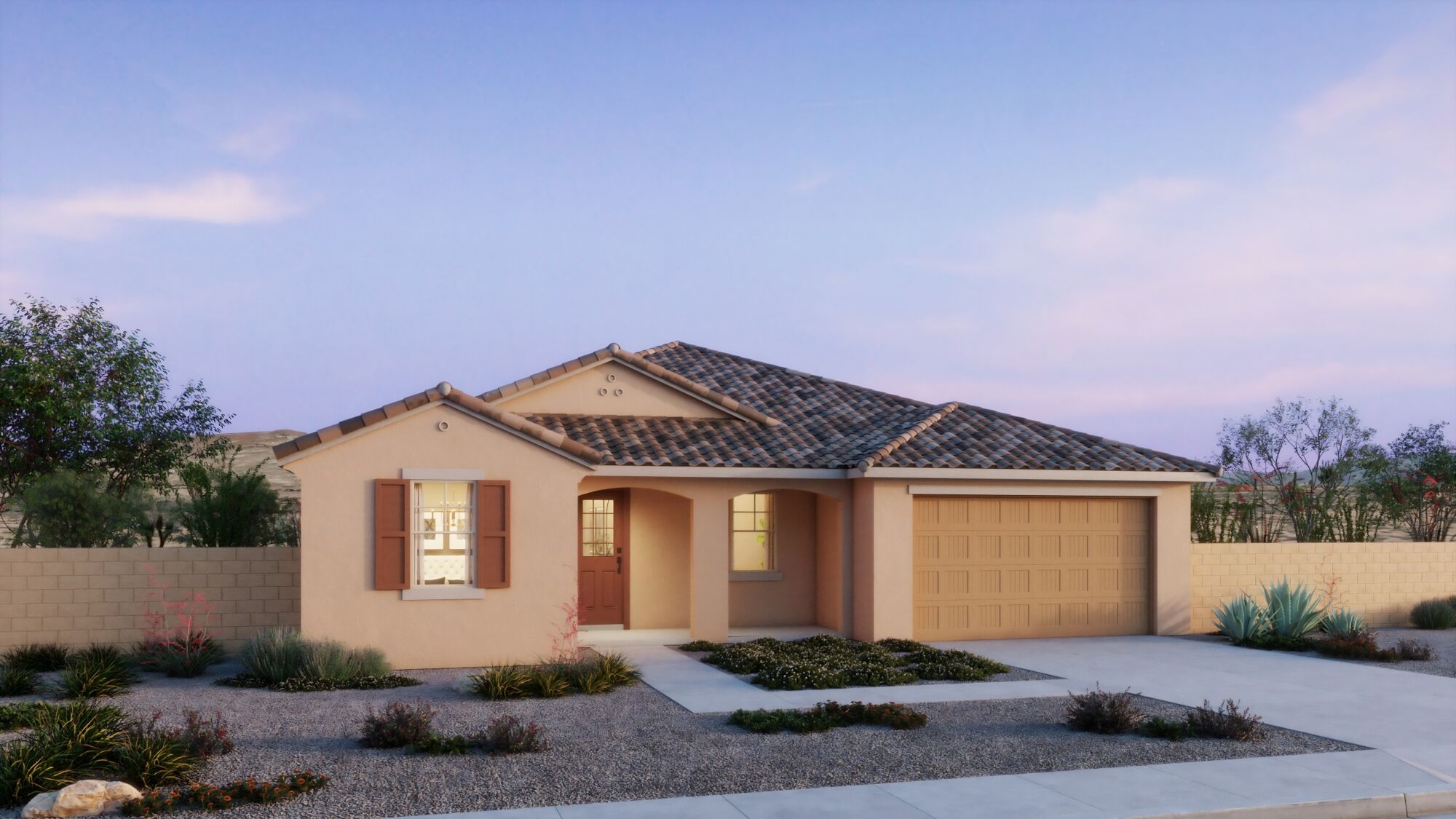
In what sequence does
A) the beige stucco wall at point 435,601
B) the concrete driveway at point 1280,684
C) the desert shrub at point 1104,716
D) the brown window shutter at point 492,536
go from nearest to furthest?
→ the desert shrub at point 1104,716 < the concrete driveway at point 1280,684 < the beige stucco wall at point 435,601 < the brown window shutter at point 492,536

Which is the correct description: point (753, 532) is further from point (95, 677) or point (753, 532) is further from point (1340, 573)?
point (1340, 573)

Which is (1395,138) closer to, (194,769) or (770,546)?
(770,546)

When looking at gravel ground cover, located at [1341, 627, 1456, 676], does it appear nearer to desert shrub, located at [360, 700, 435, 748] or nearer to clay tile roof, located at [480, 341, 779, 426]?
clay tile roof, located at [480, 341, 779, 426]

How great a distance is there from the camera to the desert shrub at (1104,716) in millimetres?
9867

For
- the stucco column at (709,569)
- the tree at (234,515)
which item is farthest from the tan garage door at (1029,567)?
the tree at (234,515)

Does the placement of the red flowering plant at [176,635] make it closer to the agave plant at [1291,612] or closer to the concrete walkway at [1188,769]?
the concrete walkway at [1188,769]

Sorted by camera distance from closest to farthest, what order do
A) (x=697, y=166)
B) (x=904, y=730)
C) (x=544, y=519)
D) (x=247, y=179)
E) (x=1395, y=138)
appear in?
(x=904, y=730) → (x=544, y=519) → (x=1395, y=138) → (x=247, y=179) → (x=697, y=166)

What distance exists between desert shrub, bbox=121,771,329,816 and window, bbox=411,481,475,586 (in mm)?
6368

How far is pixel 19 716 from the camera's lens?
989 cm

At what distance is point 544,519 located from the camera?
14516mm

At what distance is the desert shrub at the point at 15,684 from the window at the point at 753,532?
33.2 ft

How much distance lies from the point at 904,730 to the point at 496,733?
3.65m

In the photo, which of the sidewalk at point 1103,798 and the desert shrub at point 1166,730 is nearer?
the sidewalk at point 1103,798

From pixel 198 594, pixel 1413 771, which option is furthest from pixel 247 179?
pixel 1413 771
